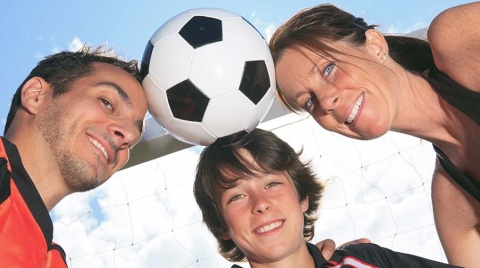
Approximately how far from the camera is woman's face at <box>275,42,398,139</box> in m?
2.24

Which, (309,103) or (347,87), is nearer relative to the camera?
(347,87)

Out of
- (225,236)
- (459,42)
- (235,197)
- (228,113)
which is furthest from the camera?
(225,236)

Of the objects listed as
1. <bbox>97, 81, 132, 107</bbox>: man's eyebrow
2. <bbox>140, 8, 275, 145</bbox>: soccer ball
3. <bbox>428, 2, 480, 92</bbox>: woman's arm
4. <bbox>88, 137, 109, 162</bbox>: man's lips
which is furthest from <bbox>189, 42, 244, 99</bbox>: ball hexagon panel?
<bbox>428, 2, 480, 92</bbox>: woman's arm

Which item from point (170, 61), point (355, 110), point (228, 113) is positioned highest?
point (170, 61)

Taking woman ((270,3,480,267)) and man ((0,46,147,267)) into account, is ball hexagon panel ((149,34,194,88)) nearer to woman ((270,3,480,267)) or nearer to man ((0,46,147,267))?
man ((0,46,147,267))

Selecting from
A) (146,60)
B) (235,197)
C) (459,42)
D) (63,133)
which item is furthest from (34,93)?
(459,42)

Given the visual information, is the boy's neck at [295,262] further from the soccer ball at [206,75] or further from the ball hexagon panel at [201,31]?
the ball hexagon panel at [201,31]

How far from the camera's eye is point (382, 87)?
225cm

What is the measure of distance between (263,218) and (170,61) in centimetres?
71

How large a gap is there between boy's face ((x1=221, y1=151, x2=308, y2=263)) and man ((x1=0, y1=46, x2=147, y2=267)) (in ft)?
1.70

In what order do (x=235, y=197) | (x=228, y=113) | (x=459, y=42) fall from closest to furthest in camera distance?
(x=459, y=42) → (x=228, y=113) → (x=235, y=197)

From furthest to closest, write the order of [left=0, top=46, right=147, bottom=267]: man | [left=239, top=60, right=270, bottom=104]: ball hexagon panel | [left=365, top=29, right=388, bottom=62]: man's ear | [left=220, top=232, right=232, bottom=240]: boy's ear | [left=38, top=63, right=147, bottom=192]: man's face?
[left=220, top=232, right=232, bottom=240]: boy's ear, [left=365, top=29, right=388, bottom=62]: man's ear, [left=239, top=60, right=270, bottom=104]: ball hexagon panel, [left=38, top=63, right=147, bottom=192]: man's face, [left=0, top=46, right=147, bottom=267]: man

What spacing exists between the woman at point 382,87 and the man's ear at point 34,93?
89cm

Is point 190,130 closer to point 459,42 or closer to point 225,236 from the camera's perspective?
point 225,236
